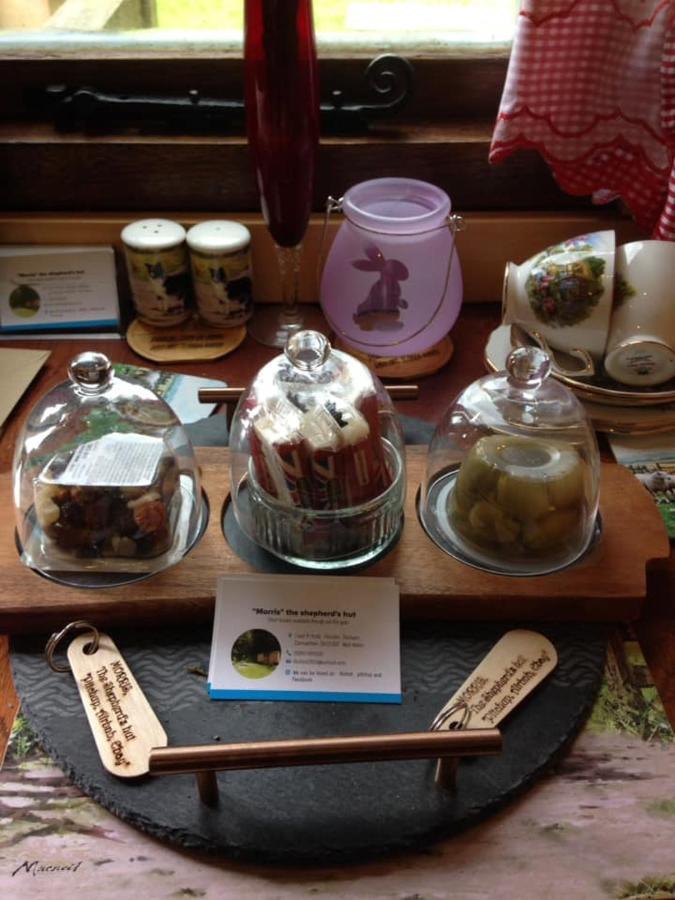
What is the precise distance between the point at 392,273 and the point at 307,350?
12.8 inches

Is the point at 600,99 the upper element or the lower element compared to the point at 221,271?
upper

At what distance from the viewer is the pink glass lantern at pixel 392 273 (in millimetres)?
929

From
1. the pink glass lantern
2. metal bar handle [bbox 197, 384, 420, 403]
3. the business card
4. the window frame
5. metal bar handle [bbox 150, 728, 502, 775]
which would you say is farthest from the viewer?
the window frame

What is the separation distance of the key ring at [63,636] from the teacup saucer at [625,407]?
0.49 meters

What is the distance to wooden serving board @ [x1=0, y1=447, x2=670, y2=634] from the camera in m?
0.66

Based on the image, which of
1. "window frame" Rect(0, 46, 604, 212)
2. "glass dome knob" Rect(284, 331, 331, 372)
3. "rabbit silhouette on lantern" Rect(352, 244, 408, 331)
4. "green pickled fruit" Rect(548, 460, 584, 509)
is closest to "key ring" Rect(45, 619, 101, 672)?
"glass dome knob" Rect(284, 331, 331, 372)

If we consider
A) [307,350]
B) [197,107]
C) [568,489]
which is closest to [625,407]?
[568,489]

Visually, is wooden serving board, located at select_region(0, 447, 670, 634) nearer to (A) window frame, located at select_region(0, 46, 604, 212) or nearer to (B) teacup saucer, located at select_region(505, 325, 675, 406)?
(B) teacup saucer, located at select_region(505, 325, 675, 406)

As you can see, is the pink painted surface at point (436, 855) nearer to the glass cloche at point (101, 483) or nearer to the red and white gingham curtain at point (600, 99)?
the glass cloche at point (101, 483)

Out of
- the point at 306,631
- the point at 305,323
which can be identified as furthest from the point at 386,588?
the point at 305,323

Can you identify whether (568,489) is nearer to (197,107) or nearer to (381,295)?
(381,295)

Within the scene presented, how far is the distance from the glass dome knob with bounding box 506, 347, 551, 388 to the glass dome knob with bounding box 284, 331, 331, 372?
14 cm

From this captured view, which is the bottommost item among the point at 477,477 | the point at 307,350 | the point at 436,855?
the point at 436,855

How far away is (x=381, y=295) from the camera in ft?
3.16
